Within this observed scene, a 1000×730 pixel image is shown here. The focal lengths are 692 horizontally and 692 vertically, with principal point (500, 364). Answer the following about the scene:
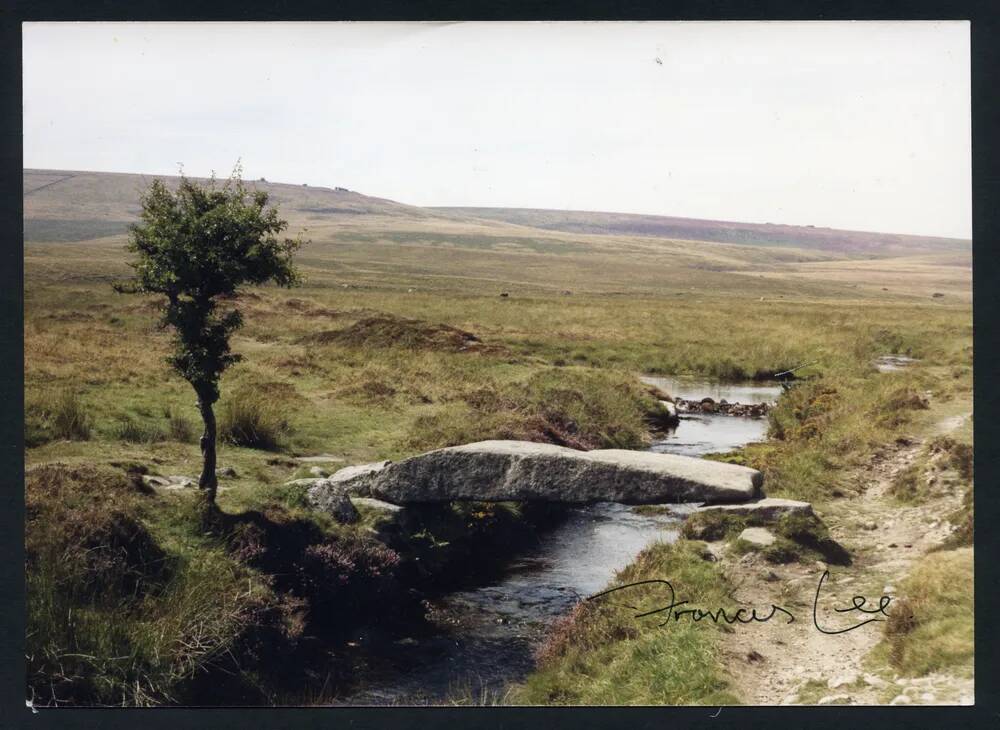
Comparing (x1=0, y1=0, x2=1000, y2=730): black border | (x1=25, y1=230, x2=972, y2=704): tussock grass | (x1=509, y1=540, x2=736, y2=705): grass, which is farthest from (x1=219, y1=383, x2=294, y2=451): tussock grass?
(x1=509, y1=540, x2=736, y2=705): grass

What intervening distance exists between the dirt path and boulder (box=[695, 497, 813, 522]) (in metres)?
0.45

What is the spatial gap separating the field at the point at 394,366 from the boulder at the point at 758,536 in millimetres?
765

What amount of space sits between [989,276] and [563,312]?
6.78 meters

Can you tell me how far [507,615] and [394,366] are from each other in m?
4.21

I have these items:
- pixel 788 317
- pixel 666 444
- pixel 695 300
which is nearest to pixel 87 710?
pixel 666 444

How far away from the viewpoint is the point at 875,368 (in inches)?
393

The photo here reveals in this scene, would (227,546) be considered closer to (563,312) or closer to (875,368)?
(563,312)

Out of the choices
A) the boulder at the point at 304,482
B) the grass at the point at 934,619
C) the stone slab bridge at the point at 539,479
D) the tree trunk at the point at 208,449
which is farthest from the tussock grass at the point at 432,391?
the grass at the point at 934,619

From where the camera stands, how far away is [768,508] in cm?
845

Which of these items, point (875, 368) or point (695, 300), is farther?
point (695, 300)

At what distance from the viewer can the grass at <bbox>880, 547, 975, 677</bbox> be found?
7.57 metres

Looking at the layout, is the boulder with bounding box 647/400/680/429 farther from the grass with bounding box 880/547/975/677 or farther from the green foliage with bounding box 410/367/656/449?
the grass with bounding box 880/547/975/677
